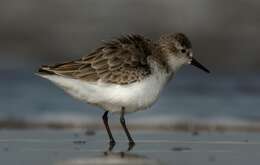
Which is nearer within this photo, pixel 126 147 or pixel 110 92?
pixel 126 147

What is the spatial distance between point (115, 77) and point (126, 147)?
0.81 metres

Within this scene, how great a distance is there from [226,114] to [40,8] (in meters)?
6.40

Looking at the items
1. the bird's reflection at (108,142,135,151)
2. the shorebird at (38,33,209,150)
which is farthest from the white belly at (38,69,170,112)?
the bird's reflection at (108,142,135,151)

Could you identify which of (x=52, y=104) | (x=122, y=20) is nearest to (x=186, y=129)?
(x=52, y=104)

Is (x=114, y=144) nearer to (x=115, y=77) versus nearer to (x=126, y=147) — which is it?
(x=126, y=147)

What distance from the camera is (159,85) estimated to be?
1023cm

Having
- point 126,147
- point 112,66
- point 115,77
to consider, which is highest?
point 112,66

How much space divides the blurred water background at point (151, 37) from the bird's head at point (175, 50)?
2.86ft

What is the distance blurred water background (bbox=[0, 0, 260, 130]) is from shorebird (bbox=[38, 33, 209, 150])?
1214 mm

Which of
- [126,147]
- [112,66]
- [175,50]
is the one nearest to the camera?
[126,147]

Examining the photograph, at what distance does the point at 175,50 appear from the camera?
1088cm

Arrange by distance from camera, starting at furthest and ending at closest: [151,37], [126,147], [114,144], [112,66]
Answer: [151,37], [112,66], [114,144], [126,147]

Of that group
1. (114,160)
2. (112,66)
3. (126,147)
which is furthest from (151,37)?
(114,160)

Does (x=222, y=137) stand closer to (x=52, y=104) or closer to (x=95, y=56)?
(x=95, y=56)
